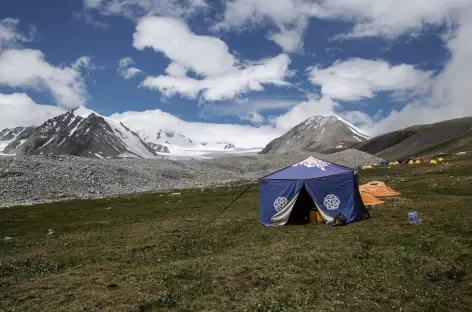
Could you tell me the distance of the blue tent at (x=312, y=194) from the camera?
30.9m

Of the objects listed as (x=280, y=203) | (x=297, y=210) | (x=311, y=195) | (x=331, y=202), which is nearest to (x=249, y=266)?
(x=280, y=203)

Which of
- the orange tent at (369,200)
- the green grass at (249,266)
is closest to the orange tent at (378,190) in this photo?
the orange tent at (369,200)

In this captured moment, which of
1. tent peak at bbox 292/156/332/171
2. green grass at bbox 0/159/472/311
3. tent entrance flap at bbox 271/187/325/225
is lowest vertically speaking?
green grass at bbox 0/159/472/311

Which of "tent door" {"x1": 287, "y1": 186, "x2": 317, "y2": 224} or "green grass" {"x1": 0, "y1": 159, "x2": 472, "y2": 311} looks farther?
"tent door" {"x1": 287, "y1": 186, "x2": 317, "y2": 224}

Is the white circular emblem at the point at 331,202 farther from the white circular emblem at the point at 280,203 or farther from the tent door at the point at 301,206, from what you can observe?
the white circular emblem at the point at 280,203

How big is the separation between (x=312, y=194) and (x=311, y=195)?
12cm

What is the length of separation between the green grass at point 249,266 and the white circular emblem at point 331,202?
2081mm

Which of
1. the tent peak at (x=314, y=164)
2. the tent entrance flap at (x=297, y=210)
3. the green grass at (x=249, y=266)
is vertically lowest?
the green grass at (x=249, y=266)

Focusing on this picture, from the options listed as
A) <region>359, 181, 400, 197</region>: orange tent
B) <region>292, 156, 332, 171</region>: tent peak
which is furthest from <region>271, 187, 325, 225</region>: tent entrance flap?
<region>359, 181, 400, 197</region>: orange tent

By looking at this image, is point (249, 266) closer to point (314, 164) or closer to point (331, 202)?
point (331, 202)

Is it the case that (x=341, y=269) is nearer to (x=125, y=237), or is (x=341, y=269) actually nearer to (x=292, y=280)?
(x=292, y=280)

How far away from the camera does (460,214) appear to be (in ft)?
96.1

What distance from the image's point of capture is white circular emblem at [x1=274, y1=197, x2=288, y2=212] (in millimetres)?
31825

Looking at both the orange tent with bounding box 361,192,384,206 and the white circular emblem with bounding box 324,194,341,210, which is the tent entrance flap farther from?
the orange tent with bounding box 361,192,384,206
